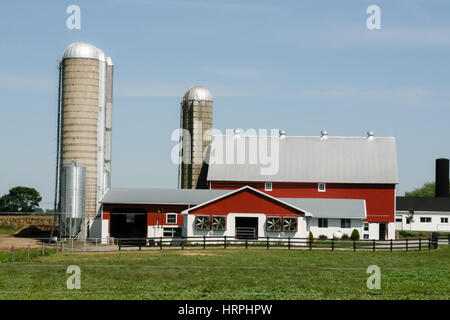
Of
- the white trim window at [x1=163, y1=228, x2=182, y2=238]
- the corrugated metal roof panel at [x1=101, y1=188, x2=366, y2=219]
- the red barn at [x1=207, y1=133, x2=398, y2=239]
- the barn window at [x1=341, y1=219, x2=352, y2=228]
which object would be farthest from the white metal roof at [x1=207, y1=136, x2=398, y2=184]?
the white trim window at [x1=163, y1=228, x2=182, y2=238]

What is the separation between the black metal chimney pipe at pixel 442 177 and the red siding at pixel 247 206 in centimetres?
4995

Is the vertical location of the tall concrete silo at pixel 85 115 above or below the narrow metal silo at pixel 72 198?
above

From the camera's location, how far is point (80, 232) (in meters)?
60.7

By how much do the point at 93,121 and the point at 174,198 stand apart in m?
9.47

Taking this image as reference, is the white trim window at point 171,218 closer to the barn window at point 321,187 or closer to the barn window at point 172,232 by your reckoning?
the barn window at point 172,232

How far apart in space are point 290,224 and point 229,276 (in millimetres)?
28026

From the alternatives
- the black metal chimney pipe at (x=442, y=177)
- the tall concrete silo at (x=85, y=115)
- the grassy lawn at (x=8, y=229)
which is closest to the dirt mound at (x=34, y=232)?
the grassy lawn at (x=8, y=229)

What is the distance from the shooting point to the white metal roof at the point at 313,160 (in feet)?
229

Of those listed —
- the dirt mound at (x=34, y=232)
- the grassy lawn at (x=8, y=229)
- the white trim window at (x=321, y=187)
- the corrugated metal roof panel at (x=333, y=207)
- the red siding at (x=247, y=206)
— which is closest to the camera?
the red siding at (x=247, y=206)

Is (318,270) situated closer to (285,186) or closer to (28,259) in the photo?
(28,259)

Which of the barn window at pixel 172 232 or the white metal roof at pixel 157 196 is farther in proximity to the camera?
the white metal roof at pixel 157 196

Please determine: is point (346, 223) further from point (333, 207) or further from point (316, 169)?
point (316, 169)
